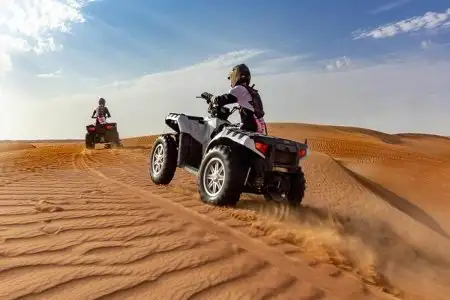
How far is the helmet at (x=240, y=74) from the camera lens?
6.16 meters

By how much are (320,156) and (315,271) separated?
11.9 m

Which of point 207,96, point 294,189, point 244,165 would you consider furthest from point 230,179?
point 207,96

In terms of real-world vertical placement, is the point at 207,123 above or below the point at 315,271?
above

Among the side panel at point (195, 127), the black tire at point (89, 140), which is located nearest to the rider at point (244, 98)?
the side panel at point (195, 127)

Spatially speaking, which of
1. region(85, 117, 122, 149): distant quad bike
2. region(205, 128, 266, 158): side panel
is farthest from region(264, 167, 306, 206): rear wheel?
region(85, 117, 122, 149): distant quad bike

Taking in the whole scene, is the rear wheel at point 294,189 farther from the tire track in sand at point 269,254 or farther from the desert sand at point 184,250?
the tire track in sand at point 269,254

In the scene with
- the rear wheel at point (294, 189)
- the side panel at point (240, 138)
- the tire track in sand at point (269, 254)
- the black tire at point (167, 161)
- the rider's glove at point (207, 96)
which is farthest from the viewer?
the black tire at point (167, 161)

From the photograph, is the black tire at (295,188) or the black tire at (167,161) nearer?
the black tire at (295,188)

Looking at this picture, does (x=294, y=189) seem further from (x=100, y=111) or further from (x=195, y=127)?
(x=100, y=111)

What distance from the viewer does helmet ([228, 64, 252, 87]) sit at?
616 cm

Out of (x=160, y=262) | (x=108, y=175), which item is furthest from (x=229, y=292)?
(x=108, y=175)

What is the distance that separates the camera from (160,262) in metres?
3.21

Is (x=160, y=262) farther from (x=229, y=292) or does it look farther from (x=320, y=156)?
(x=320, y=156)

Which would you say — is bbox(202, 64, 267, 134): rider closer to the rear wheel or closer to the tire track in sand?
the rear wheel
